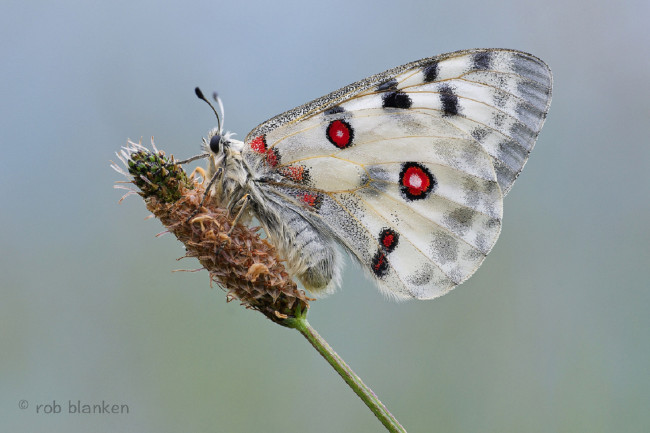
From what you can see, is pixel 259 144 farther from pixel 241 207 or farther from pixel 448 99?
pixel 448 99

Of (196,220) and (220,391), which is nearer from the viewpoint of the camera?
(196,220)

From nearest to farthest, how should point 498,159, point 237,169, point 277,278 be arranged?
point 277,278 → point 237,169 → point 498,159

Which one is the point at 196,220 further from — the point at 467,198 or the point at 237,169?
the point at 467,198

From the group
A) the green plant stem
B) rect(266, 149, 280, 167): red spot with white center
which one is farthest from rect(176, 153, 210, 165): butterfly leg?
the green plant stem

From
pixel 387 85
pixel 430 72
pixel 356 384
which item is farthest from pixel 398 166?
pixel 356 384

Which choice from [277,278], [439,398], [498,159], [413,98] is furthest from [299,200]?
[439,398]

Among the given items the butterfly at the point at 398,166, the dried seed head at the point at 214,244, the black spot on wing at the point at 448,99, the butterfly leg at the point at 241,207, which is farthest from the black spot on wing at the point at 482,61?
the dried seed head at the point at 214,244

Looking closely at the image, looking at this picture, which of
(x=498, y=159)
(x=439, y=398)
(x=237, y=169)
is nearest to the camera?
(x=237, y=169)
